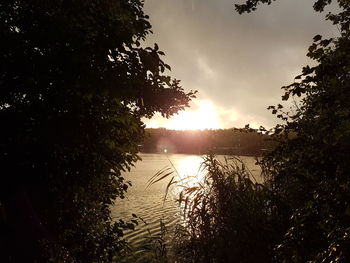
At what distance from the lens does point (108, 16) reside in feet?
13.0

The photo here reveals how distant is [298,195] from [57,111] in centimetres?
479

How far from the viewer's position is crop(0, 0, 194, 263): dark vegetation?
364cm

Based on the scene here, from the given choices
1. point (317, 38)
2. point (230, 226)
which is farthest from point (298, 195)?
point (317, 38)

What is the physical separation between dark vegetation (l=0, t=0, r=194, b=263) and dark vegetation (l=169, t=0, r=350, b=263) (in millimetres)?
2241

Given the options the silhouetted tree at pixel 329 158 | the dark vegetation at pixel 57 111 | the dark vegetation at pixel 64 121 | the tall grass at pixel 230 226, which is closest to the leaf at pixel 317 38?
the silhouetted tree at pixel 329 158

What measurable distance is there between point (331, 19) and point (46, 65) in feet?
30.2

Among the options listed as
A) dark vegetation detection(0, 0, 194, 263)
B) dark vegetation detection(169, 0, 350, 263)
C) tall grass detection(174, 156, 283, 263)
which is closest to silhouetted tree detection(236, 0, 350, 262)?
dark vegetation detection(169, 0, 350, 263)

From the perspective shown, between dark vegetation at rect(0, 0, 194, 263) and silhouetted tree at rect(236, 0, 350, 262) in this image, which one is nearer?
silhouetted tree at rect(236, 0, 350, 262)

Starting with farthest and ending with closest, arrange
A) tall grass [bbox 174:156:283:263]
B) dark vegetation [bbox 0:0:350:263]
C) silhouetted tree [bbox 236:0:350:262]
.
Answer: tall grass [bbox 174:156:283:263], dark vegetation [bbox 0:0:350:263], silhouetted tree [bbox 236:0:350:262]

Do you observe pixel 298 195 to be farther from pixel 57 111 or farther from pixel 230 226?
pixel 57 111

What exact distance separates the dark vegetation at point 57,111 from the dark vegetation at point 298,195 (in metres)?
2.24

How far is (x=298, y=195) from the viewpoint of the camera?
5.82 metres

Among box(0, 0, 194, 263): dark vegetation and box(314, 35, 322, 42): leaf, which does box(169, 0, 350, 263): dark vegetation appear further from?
box(0, 0, 194, 263): dark vegetation

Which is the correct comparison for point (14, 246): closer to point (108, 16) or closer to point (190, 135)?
point (108, 16)
